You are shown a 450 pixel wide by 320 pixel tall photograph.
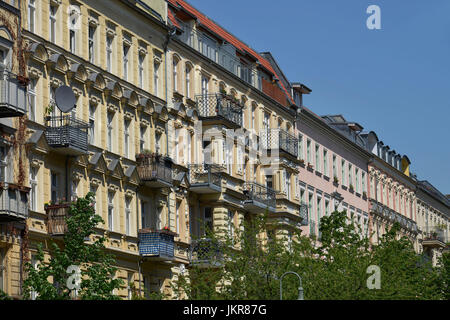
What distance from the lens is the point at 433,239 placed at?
327 feet

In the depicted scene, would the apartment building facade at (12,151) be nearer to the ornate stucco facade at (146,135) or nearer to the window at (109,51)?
the ornate stucco facade at (146,135)

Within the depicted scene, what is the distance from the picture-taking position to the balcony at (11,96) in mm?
34500

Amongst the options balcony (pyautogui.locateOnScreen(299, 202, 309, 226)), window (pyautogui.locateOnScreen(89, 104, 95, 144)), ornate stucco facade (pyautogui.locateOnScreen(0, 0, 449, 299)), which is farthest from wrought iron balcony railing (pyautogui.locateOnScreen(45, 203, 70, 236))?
balcony (pyautogui.locateOnScreen(299, 202, 309, 226))

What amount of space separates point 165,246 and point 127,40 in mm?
8619

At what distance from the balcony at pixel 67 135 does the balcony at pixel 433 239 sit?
2485 inches

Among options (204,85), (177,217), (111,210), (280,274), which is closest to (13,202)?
(111,210)

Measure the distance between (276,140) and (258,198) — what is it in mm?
5512

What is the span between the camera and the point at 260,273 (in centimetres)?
4116

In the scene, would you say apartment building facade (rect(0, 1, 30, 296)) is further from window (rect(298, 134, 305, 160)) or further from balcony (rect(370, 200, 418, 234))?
balcony (rect(370, 200, 418, 234))

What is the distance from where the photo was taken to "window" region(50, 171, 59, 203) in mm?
39812

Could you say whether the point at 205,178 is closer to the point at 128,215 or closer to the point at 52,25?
the point at 128,215

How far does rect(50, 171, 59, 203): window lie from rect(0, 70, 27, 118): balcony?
4538mm
